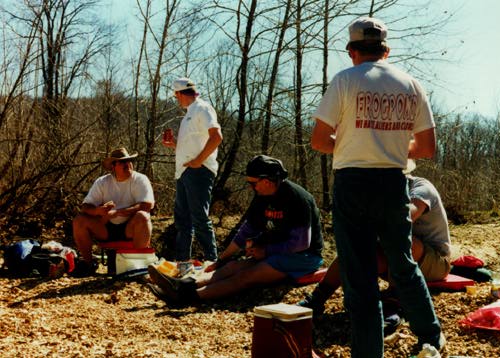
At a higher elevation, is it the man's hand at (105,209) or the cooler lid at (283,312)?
the man's hand at (105,209)

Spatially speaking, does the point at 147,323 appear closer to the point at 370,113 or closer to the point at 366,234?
the point at 366,234

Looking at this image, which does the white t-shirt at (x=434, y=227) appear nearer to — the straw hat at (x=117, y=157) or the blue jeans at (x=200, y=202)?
the blue jeans at (x=200, y=202)

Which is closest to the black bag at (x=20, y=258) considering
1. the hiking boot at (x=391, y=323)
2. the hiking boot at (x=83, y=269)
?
the hiking boot at (x=83, y=269)

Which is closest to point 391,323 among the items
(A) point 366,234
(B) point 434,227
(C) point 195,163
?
(B) point 434,227

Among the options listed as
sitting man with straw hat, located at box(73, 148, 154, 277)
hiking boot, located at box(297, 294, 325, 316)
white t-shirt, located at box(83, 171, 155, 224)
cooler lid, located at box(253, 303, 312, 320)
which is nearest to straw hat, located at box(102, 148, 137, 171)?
sitting man with straw hat, located at box(73, 148, 154, 277)

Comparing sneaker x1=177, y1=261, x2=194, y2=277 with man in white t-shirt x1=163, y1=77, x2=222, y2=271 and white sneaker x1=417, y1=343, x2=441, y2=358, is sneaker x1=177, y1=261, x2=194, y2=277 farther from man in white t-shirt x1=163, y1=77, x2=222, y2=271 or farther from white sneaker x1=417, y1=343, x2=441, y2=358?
white sneaker x1=417, y1=343, x2=441, y2=358

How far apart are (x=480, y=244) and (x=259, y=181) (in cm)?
532

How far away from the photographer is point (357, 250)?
285 centimetres

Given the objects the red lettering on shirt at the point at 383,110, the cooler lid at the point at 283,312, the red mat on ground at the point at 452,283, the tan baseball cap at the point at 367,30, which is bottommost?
the red mat on ground at the point at 452,283

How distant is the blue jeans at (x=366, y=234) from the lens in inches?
111

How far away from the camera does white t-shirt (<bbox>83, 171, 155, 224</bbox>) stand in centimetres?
620

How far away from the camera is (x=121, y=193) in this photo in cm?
625

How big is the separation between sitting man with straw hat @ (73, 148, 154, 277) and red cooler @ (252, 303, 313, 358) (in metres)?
3.14

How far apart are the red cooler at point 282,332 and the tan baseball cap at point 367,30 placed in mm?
1287
